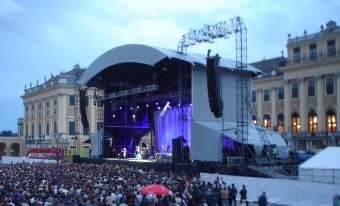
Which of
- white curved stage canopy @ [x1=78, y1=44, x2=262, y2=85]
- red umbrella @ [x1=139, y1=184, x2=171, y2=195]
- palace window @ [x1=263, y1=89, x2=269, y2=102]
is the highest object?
white curved stage canopy @ [x1=78, y1=44, x2=262, y2=85]

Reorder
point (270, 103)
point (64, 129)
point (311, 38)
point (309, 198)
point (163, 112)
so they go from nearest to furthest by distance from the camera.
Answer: point (309, 198) < point (163, 112) < point (311, 38) < point (270, 103) < point (64, 129)

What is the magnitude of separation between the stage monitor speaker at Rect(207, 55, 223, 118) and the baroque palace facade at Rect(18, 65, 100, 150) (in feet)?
129

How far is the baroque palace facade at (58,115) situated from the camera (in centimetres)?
6994

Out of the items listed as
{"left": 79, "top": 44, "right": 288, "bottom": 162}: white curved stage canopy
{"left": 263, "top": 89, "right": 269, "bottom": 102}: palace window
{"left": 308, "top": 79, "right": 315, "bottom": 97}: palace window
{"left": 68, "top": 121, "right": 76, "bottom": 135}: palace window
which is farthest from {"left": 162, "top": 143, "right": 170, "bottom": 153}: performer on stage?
{"left": 68, "top": 121, "right": 76, "bottom": 135}: palace window

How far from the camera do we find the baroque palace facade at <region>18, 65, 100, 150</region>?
229ft

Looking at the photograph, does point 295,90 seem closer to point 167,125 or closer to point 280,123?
point 280,123

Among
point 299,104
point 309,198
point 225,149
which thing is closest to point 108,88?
point 225,149

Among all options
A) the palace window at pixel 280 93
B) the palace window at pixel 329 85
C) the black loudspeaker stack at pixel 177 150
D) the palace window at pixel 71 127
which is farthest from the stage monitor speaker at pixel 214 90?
the palace window at pixel 71 127

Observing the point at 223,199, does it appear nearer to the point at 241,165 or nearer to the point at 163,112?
the point at 241,165

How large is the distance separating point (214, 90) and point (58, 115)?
46033 millimetres

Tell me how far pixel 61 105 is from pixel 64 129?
3711mm

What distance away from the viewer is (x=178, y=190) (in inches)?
670

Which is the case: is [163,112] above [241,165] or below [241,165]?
above

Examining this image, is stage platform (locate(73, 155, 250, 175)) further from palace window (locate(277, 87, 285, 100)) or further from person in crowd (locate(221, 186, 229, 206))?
palace window (locate(277, 87, 285, 100))
